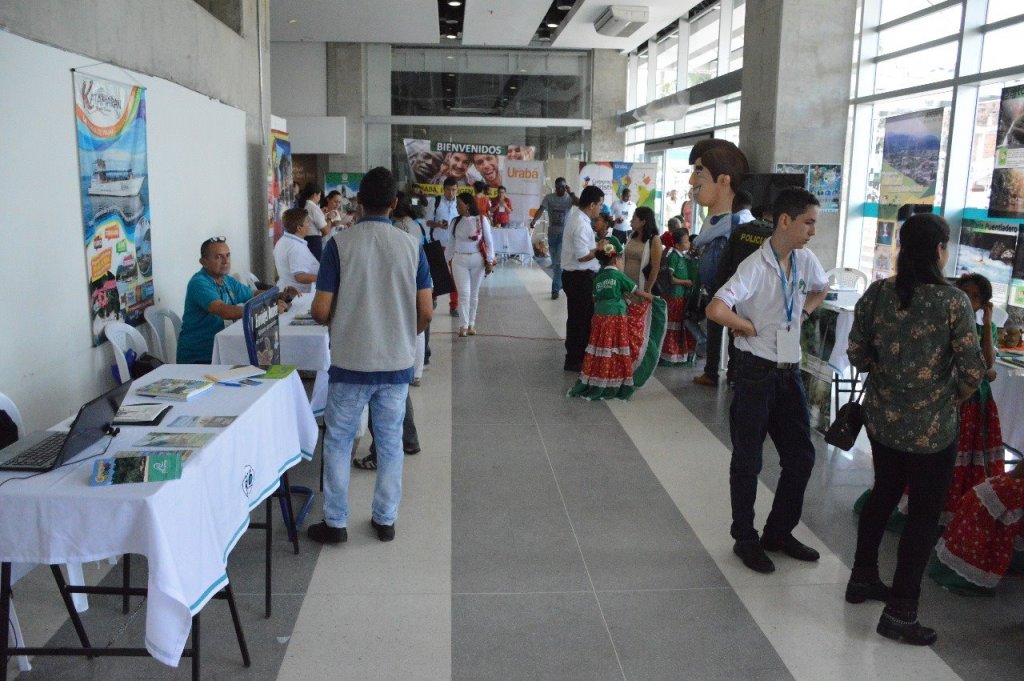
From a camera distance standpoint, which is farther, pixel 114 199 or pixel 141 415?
pixel 114 199

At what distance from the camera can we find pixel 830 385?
17.4 ft

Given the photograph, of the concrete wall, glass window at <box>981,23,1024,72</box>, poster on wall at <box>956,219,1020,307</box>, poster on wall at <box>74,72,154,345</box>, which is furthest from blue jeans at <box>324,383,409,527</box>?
glass window at <box>981,23,1024,72</box>

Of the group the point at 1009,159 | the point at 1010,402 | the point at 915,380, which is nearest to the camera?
the point at 915,380

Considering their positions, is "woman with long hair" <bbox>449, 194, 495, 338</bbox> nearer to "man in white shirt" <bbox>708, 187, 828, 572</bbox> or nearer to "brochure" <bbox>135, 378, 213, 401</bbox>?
"man in white shirt" <bbox>708, 187, 828, 572</bbox>

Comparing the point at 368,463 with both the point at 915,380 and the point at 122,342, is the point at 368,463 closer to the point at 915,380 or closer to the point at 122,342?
the point at 122,342

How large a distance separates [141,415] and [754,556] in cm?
241

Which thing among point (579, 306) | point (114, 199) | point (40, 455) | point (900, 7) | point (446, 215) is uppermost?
point (900, 7)

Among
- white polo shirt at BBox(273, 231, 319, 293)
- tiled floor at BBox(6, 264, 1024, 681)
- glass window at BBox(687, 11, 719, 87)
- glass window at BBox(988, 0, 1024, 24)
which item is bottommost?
tiled floor at BBox(6, 264, 1024, 681)

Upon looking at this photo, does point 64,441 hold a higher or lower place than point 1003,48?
lower

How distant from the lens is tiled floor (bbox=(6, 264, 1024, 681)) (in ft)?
8.84

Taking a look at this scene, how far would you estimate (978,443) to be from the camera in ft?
11.8

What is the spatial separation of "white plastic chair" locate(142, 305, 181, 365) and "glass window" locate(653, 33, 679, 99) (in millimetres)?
11763

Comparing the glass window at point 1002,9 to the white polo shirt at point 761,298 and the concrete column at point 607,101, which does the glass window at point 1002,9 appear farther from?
the concrete column at point 607,101

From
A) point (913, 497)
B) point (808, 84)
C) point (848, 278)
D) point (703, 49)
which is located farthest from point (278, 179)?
point (703, 49)
